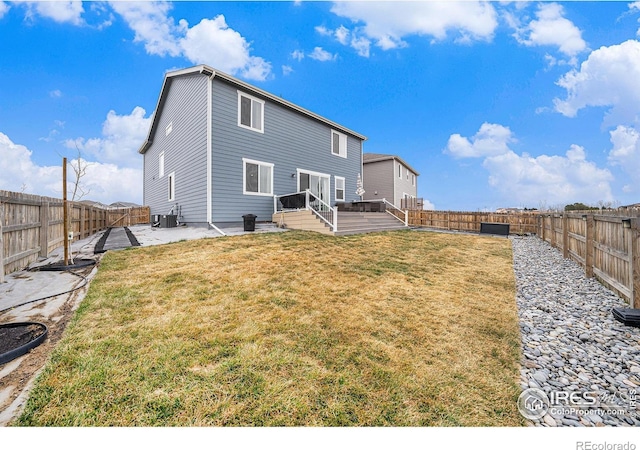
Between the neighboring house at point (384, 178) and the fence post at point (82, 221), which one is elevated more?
the neighboring house at point (384, 178)

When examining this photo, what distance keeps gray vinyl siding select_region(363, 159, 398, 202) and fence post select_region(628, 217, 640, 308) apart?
19.1 m

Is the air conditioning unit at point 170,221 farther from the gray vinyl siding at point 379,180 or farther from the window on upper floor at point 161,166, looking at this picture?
the gray vinyl siding at point 379,180

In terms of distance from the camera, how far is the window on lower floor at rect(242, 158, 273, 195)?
1143 cm

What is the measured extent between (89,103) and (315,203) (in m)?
12.3

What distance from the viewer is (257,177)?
38.9 ft

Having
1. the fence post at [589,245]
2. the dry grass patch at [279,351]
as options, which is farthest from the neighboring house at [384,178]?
the dry grass patch at [279,351]

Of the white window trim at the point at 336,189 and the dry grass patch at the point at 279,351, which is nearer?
the dry grass patch at the point at 279,351

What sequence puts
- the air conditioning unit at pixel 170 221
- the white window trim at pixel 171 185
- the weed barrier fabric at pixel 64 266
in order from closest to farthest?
the weed barrier fabric at pixel 64 266
the air conditioning unit at pixel 170 221
the white window trim at pixel 171 185

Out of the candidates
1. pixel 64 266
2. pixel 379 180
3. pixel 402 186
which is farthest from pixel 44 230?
pixel 402 186

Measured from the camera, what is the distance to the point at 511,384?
2.43 meters

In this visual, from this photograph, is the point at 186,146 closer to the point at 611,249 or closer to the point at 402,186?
the point at 611,249

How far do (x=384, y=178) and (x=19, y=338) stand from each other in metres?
23.2

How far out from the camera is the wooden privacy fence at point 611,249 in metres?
4.00

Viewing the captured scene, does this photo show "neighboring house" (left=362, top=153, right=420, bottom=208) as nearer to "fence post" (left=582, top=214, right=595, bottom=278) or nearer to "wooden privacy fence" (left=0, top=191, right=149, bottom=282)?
"fence post" (left=582, top=214, right=595, bottom=278)
